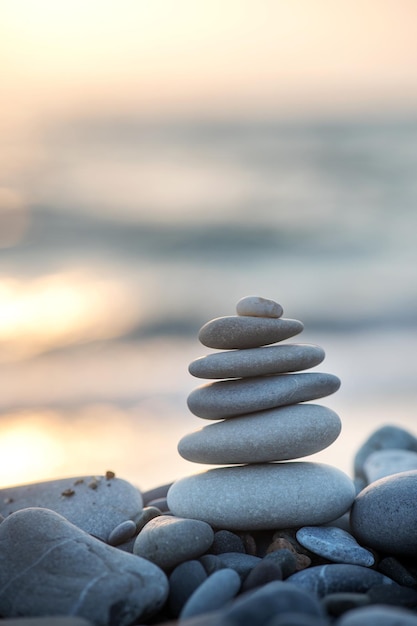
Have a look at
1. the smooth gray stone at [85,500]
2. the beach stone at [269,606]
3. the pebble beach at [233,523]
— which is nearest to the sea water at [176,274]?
the smooth gray stone at [85,500]

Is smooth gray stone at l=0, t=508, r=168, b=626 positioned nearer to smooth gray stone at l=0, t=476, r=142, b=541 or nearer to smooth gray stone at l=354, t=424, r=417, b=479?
smooth gray stone at l=0, t=476, r=142, b=541

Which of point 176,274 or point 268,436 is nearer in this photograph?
point 268,436

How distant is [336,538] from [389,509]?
0.36 m

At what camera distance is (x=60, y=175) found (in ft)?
55.2

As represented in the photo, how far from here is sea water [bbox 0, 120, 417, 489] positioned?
968 cm

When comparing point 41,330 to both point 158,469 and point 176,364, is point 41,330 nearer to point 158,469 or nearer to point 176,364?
point 176,364

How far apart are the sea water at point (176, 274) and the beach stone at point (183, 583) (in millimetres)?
3731

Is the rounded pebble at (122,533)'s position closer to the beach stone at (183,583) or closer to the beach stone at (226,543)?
the beach stone at (226,543)

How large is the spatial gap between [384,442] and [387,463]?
800 millimetres

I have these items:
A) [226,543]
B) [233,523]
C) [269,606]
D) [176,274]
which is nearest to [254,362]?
[233,523]

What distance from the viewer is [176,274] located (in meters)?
15.4

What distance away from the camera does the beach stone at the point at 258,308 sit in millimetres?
5258

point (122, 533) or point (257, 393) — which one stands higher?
point (257, 393)

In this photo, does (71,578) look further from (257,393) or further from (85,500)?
(257,393)
